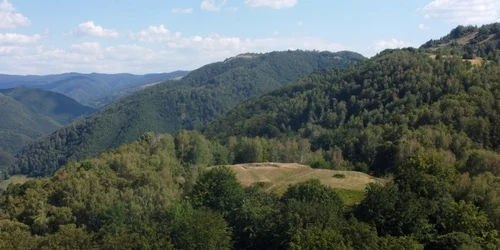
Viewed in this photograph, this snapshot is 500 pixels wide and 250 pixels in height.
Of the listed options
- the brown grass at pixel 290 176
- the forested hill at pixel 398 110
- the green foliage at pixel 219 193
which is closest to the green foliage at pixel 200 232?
the green foliage at pixel 219 193

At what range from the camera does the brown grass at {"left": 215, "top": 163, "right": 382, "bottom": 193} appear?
8131cm

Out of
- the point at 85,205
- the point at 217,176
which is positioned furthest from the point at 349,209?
the point at 85,205

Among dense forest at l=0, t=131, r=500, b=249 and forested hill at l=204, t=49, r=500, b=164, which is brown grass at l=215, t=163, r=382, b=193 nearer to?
dense forest at l=0, t=131, r=500, b=249

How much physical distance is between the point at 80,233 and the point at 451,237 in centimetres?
4201

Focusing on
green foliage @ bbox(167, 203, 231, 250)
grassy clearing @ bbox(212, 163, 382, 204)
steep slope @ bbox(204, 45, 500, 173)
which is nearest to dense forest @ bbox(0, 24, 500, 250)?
green foliage @ bbox(167, 203, 231, 250)

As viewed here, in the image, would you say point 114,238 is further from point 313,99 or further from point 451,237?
point 313,99

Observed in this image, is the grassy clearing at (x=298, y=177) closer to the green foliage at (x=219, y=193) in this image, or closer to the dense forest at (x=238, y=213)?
the dense forest at (x=238, y=213)

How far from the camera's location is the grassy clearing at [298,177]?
77875 mm

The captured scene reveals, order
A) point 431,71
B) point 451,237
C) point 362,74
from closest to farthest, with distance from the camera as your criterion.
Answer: point 451,237, point 431,71, point 362,74

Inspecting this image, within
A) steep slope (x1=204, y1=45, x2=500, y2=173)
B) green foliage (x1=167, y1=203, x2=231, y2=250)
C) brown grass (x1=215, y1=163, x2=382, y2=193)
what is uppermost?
steep slope (x1=204, y1=45, x2=500, y2=173)

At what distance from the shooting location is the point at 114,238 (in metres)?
51.1

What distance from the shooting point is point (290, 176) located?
9106 centimetres

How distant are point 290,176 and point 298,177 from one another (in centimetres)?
378

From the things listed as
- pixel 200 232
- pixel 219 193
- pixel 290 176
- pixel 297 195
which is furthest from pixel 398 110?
pixel 200 232
